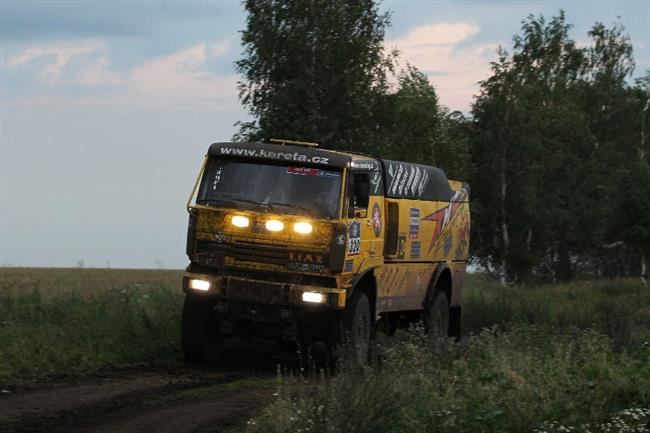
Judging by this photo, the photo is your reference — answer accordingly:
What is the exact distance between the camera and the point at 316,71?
129ft

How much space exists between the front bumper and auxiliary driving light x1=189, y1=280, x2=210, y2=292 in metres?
0.03

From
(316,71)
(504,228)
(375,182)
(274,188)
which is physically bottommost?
(274,188)

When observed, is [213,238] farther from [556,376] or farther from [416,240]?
[556,376]

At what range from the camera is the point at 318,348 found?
20.2 meters

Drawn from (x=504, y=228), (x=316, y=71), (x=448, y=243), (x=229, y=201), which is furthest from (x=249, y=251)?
(x=504, y=228)

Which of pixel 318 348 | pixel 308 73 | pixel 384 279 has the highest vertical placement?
pixel 308 73

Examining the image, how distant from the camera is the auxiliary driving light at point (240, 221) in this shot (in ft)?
51.3

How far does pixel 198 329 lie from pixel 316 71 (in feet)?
78.7

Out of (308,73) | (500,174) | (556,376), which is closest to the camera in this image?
(556,376)

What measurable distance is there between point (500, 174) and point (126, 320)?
43292mm

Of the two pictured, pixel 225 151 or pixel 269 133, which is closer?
pixel 225 151

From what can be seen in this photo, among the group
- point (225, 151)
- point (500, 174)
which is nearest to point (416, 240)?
point (225, 151)

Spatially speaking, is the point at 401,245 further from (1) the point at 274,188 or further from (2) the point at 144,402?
(2) the point at 144,402

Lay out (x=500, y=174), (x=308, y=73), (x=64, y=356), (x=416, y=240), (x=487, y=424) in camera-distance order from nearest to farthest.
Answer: (x=487, y=424), (x=64, y=356), (x=416, y=240), (x=308, y=73), (x=500, y=174)
